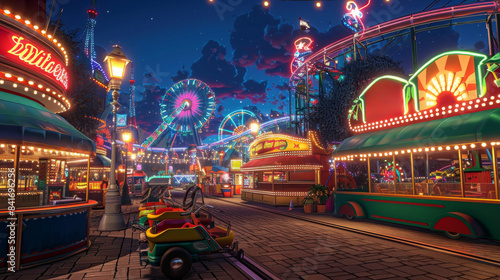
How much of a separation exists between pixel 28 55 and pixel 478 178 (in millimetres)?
14351

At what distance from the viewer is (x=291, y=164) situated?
17734mm

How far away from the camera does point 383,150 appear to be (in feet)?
35.6

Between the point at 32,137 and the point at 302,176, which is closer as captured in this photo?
the point at 32,137

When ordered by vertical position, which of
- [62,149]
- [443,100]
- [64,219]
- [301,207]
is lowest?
[301,207]

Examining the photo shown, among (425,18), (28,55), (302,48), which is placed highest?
(302,48)

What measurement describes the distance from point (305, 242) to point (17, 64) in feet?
26.7

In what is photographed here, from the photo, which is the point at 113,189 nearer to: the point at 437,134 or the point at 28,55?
the point at 28,55

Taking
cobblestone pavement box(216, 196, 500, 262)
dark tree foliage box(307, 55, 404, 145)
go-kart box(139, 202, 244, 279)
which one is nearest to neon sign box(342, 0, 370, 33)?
dark tree foliage box(307, 55, 404, 145)

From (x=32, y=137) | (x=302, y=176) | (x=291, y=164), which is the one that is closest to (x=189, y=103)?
(x=302, y=176)

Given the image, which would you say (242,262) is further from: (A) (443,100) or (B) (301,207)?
(B) (301,207)

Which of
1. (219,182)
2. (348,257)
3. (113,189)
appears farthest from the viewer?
(219,182)

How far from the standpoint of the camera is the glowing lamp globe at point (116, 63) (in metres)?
10.3

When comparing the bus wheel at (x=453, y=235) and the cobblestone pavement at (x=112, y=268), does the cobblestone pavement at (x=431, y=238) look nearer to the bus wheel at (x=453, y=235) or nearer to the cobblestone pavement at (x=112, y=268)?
the bus wheel at (x=453, y=235)

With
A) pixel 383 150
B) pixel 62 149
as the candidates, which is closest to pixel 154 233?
pixel 62 149
